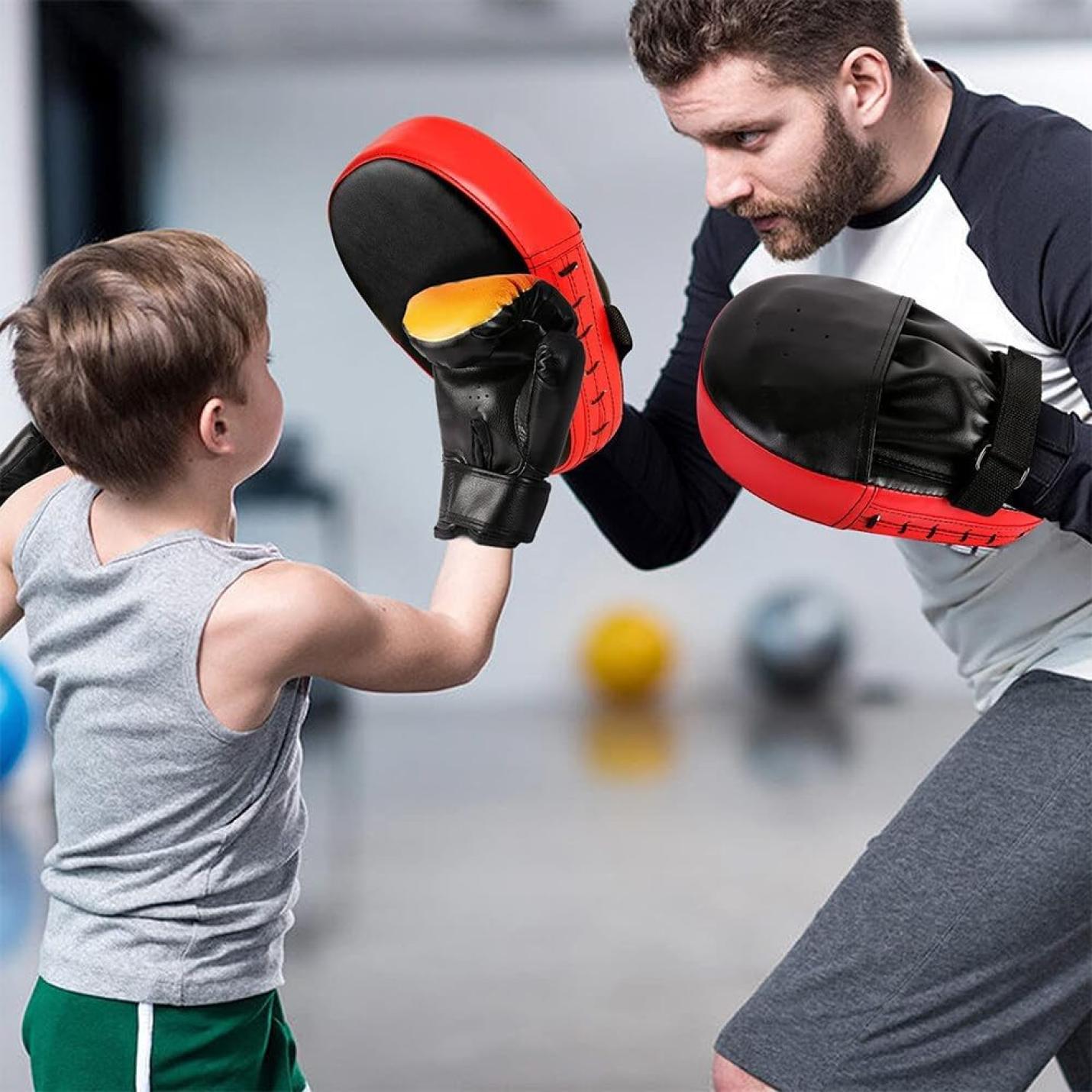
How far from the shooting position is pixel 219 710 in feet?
4.08

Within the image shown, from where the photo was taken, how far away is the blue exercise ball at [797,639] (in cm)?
616

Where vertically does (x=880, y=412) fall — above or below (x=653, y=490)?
→ above

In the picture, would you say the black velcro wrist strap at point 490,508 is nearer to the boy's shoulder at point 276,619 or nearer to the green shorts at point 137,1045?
the boy's shoulder at point 276,619

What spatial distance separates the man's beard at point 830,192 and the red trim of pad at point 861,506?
0.29 m

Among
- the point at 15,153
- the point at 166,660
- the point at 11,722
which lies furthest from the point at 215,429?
the point at 15,153

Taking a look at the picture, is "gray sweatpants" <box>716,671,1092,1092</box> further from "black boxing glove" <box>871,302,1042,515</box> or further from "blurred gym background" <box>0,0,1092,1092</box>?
"blurred gym background" <box>0,0,1092,1092</box>

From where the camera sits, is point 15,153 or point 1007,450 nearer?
point 1007,450

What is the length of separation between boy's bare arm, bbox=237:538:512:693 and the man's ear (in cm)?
61

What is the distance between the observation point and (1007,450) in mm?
1410

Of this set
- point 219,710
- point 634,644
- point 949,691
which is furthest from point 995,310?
point 949,691

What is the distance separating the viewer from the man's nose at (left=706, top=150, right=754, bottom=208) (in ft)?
5.51

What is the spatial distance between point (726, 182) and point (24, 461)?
29.3 inches

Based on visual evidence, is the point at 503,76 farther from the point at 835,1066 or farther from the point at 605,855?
the point at 835,1066

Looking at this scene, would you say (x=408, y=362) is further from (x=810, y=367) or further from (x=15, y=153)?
(x=810, y=367)
